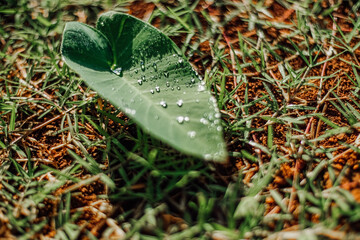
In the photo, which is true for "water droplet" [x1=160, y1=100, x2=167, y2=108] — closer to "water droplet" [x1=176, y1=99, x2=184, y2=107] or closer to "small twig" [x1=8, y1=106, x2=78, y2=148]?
"water droplet" [x1=176, y1=99, x2=184, y2=107]

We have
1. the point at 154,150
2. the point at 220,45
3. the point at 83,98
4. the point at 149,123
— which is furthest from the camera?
the point at 220,45

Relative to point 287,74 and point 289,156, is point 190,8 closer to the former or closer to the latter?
point 287,74

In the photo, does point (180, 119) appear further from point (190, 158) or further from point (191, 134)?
point (190, 158)

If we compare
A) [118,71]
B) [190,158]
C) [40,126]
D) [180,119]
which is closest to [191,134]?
[180,119]

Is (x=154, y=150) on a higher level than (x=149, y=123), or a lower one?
lower

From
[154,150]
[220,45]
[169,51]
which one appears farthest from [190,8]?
[154,150]

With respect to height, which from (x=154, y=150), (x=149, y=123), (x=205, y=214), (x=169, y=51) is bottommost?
(x=205, y=214)

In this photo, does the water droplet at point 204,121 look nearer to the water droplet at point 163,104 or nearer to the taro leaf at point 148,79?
the taro leaf at point 148,79

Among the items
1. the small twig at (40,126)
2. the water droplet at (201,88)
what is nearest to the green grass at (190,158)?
the small twig at (40,126)
